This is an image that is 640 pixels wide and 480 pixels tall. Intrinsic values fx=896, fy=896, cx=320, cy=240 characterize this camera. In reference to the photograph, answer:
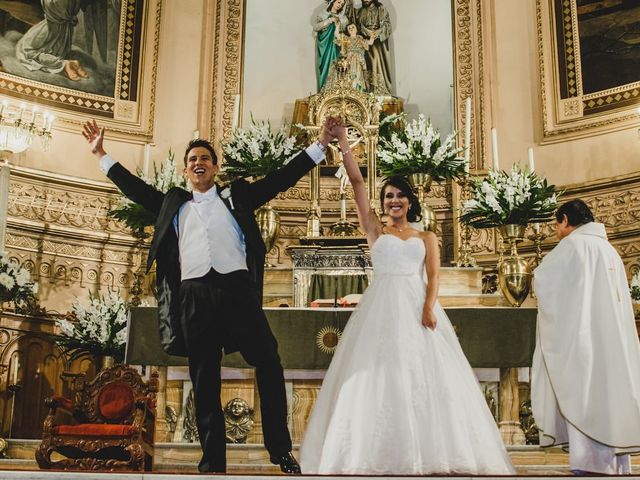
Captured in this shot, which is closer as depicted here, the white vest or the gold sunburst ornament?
the white vest

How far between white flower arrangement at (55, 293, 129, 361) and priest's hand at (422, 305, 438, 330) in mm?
3425

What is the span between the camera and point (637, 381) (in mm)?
4586

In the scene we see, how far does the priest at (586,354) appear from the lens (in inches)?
176

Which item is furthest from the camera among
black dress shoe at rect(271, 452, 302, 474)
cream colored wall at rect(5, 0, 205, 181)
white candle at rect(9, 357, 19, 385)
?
cream colored wall at rect(5, 0, 205, 181)

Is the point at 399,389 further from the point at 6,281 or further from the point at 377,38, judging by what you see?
the point at 377,38

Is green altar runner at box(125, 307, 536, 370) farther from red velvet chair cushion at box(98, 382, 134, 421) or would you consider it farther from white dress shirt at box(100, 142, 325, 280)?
white dress shirt at box(100, 142, 325, 280)

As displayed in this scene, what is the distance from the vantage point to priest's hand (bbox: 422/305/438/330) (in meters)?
4.42

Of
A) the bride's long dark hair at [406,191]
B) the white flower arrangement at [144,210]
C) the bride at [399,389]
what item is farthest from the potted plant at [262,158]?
the bride at [399,389]

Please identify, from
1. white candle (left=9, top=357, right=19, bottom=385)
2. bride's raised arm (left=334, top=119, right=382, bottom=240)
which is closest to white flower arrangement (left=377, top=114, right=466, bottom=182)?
bride's raised arm (left=334, top=119, right=382, bottom=240)

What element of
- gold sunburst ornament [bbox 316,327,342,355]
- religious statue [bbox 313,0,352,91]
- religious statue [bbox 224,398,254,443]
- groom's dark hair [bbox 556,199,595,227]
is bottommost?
religious statue [bbox 224,398,254,443]

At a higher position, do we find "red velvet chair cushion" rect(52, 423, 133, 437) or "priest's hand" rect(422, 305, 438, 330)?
"priest's hand" rect(422, 305, 438, 330)

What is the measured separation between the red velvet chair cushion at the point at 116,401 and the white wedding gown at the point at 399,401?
1607mm

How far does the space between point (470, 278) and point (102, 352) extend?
3.00m

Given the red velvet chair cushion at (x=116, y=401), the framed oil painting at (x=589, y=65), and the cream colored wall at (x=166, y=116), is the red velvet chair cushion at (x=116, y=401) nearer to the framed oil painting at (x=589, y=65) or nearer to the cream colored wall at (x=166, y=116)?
the cream colored wall at (x=166, y=116)
